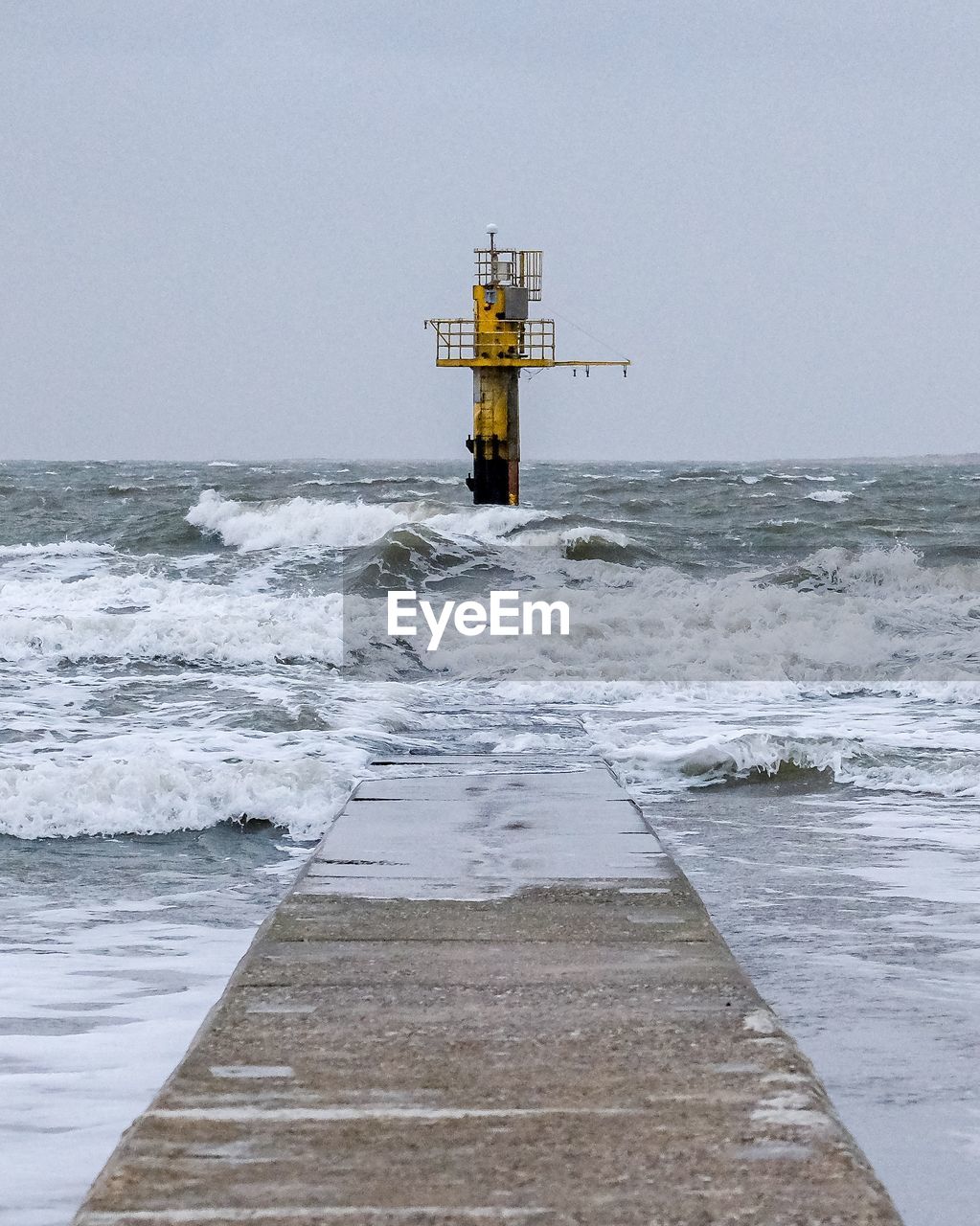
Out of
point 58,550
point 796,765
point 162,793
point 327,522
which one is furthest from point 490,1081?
point 327,522

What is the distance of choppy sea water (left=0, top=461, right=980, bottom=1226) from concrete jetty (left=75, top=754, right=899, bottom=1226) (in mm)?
475

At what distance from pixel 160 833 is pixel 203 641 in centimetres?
624

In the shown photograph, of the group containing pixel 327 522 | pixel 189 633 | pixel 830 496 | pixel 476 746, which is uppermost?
pixel 830 496

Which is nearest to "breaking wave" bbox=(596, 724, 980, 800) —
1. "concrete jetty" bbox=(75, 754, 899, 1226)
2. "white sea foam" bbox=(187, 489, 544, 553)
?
"concrete jetty" bbox=(75, 754, 899, 1226)

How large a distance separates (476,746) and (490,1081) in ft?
17.6

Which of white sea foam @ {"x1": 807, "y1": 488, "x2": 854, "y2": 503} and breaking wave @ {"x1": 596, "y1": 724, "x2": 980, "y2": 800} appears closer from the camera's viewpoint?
breaking wave @ {"x1": 596, "y1": 724, "x2": 980, "y2": 800}

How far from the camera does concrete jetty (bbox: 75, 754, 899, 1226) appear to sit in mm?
2006

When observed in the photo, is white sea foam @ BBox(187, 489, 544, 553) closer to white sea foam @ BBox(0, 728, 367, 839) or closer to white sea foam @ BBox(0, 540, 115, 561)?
white sea foam @ BBox(0, 540, 115, 561)

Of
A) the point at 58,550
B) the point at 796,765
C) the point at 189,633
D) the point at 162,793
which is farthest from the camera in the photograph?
the point at 58,550

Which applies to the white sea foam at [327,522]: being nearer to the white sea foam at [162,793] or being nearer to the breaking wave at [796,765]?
the breaking wave at [796,765]

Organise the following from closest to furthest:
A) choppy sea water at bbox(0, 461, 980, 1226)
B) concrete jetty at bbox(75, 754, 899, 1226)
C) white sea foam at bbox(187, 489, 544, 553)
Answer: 1. concrete jetty at bbox(75, 754, 899, 1226)
2. choppy sea water at bbox(0, 461, 980, 1226)
3. white sea foam at bbox(187, 489, 544, 553)

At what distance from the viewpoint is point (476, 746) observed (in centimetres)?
779

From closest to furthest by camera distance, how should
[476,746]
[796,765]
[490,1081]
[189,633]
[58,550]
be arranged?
[490,1081] < [796,765] < [476,746] < [189,633] < [58,550]

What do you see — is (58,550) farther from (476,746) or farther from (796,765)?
(796,765)
